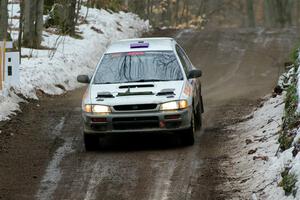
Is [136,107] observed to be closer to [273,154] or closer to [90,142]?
[90,142]

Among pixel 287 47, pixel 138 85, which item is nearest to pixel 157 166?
pixel 138 85

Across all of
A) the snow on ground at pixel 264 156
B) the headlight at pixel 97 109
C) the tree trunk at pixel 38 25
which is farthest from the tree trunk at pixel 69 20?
the headlight at pixel 97 109

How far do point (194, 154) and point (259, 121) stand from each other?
2.20 metres

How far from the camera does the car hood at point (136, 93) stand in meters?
10.3

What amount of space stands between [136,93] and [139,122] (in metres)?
0.50

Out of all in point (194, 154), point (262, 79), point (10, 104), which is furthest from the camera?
point (262, 79)

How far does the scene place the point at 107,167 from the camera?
31.7 feet

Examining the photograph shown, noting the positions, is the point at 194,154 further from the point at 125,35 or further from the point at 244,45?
the point at 125,35

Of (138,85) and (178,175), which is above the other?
(138,85)

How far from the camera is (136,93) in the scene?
10.5 m

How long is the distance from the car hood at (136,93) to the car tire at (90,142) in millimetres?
606

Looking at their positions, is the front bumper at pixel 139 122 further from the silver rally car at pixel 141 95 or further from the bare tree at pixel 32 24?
the bare tree at pixel 32 24

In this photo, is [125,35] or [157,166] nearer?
[157,166]

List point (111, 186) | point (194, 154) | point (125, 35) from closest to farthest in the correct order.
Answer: point (111, 186), point (194, 154), point (125, 35)
